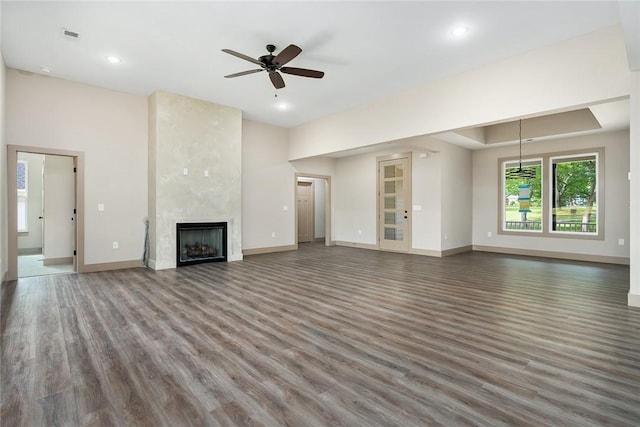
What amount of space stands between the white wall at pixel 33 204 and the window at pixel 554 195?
1198cm

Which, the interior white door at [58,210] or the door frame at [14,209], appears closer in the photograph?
the door frame at [14,209]

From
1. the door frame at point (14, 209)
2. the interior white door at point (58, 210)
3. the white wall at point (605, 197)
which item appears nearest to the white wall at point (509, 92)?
the white wall at point (605, 197)

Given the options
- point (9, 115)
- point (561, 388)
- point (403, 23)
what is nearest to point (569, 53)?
point (403, 23)

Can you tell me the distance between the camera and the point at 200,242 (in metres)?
6.83

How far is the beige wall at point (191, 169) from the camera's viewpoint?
6.05 meters

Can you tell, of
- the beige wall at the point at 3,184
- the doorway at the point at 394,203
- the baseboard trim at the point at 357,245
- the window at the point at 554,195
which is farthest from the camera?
the baseboard trim at the point at 357,245

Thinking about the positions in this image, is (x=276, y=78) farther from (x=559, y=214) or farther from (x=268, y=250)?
(x=559, y=214)

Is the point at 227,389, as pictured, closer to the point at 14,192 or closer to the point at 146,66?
the point at 146,66

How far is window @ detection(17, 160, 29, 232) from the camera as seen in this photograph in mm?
7957

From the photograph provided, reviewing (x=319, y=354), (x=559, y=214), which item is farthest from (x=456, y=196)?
(x=319, y=354)

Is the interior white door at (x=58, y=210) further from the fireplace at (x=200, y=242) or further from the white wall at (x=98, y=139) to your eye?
the fireplace at (x=200, y=242)

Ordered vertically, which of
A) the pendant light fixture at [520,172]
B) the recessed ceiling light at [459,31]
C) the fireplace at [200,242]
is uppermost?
the recessed ceiling light at [459,31]

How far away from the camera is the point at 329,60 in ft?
15.4

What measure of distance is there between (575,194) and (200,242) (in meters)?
8.61
